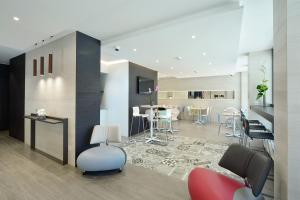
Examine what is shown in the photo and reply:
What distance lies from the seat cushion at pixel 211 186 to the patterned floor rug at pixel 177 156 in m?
0.95

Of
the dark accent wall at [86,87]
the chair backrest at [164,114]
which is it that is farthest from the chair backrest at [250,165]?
the chair backrest at [164,114]

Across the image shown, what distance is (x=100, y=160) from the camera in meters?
2.79

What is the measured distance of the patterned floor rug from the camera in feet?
10.5

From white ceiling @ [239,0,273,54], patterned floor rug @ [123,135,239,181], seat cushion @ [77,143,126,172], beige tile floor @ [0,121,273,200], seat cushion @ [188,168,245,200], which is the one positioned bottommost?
beige tile floor @ [0,121,273,200]

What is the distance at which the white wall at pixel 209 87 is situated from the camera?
897 centimetres

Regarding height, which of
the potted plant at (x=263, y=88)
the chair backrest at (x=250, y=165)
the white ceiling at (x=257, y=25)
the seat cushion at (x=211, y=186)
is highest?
the white ceiling at (x=257, y=25)

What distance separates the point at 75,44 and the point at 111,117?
11.6ft

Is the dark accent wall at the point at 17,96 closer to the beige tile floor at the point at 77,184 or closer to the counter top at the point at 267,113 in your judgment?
the beige tile floor at the point at 77,184

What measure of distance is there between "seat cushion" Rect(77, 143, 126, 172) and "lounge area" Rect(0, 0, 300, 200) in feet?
0.06

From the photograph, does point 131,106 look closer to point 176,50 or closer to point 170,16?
point 176,50

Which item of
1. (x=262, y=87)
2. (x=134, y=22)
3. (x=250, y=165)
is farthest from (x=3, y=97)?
(x=262, y=87)

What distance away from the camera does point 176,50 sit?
4402mm

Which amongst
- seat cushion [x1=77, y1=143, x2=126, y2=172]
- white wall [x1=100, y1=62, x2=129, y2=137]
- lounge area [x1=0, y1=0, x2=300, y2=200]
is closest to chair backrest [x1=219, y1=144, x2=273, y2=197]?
lounge area [x1=0, y1=0, x2=300, y2=200]

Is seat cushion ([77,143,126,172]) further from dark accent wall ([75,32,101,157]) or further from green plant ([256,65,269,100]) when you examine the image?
green plant ([256,65,269,100])
